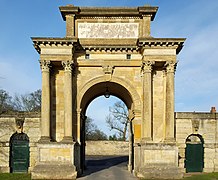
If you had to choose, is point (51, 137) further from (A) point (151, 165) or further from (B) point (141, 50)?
(B) point (141, 50)

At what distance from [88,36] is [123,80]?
3784 mm

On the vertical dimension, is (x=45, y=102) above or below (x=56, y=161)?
above

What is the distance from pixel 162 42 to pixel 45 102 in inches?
324

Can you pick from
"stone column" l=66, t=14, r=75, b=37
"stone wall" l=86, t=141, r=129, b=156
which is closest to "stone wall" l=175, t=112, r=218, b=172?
"stone column" l=66, t=14, r=75, b=37

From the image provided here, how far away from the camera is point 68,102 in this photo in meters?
17.1

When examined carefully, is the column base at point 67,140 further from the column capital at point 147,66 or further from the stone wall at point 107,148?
the stone wall at point 107,148

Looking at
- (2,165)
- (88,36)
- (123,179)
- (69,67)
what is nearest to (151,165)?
(123,179)

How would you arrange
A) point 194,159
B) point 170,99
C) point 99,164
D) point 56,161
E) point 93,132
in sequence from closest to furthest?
point 56,161 < point 170,99 < point 194,159 < point 99,164 < point 93,132

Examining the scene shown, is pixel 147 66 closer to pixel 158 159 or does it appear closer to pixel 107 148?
pixel 158 159

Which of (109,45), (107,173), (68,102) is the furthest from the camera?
(107,173)

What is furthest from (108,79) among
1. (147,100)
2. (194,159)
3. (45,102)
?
(194,159)

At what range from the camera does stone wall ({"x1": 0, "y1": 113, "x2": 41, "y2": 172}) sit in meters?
19.2

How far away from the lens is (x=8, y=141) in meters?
19.3

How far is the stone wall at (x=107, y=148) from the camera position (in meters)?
36.9
